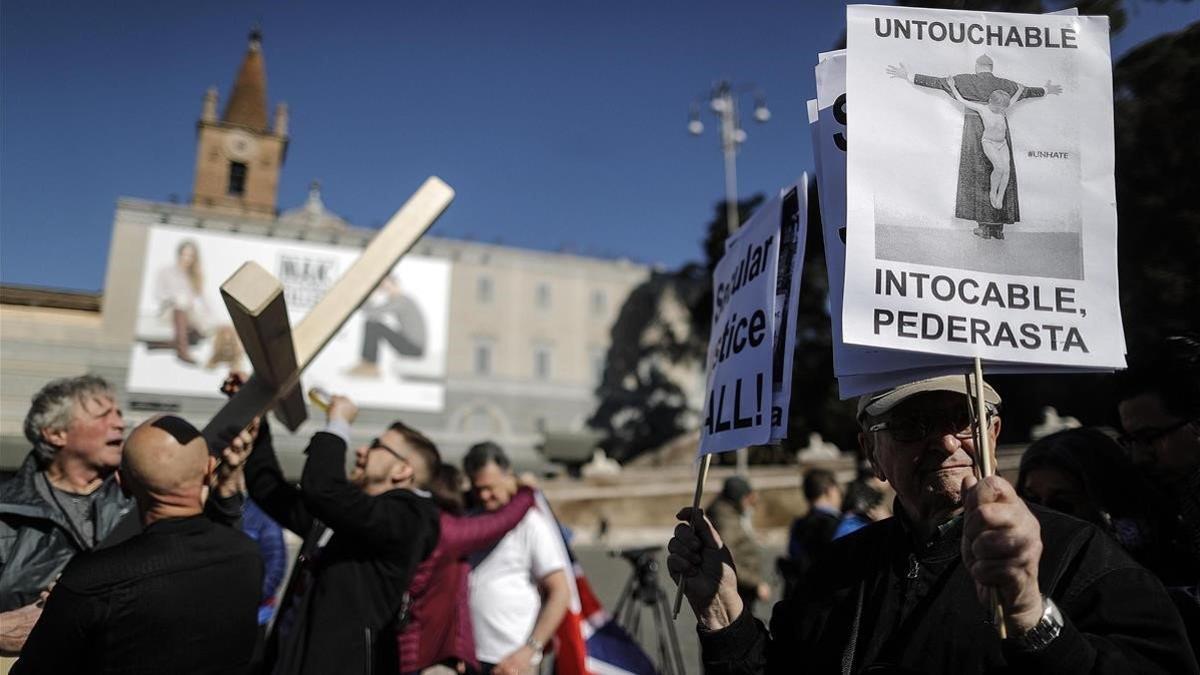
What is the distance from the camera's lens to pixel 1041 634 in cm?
138

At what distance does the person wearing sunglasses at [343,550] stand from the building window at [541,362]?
163ft

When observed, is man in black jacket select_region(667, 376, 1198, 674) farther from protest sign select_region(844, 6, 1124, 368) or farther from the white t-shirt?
the white t-shirt

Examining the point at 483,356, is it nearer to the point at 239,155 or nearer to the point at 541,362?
the point at 541,362

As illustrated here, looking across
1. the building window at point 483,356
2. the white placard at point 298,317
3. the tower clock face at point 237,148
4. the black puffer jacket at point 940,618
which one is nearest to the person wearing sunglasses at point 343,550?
the black puffer jacket at point 940,618

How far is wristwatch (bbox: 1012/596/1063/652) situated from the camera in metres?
1.38

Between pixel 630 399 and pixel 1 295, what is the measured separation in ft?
168

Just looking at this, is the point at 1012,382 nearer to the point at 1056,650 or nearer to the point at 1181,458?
the point at 1181,458

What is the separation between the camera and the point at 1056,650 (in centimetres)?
138

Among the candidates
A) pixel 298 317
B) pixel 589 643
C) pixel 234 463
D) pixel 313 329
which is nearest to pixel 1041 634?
pixel 313 329

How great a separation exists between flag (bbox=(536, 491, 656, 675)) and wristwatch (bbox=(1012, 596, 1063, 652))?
3.27 m

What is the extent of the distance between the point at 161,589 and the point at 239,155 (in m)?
65.4

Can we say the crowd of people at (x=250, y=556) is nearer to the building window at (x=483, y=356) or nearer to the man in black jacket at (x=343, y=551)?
the man in black jacket at (x=343, y=551)

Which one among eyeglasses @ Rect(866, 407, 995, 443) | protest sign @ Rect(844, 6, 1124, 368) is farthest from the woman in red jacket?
protest sign @ Rect(844, 6, 1124, 368)

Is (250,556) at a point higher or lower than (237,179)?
lower
